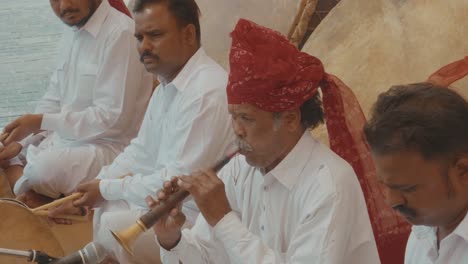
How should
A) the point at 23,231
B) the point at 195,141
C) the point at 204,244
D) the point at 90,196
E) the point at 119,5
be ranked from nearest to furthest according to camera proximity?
the point at 204,244 < the point at 23,231 < the point at 195,141 < the point at 90,196 < the point at 119,5

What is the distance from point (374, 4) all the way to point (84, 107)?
4.90 feet

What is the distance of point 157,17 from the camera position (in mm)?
3283

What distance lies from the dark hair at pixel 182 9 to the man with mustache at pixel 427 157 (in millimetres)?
1540

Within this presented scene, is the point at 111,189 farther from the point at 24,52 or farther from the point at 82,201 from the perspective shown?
the point at 24,52

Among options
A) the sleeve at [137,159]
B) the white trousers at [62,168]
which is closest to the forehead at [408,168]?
the sleeve at [137,159]

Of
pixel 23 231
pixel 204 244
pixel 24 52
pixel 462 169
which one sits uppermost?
pixel 462 169

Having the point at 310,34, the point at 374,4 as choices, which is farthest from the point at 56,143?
the point at 374,4

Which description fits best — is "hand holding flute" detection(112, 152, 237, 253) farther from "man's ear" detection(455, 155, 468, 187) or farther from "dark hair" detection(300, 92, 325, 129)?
"man's ear" detection(455, 155, 468, 187)

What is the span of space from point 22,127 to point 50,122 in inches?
5.3

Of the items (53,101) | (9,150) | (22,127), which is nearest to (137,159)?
(22,127)

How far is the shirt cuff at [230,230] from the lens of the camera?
2.33m

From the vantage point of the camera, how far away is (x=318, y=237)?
2236 millimetres

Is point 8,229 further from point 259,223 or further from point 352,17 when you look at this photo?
point 352,17

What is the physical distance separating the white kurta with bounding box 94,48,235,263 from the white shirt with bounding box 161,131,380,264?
1.70ft
